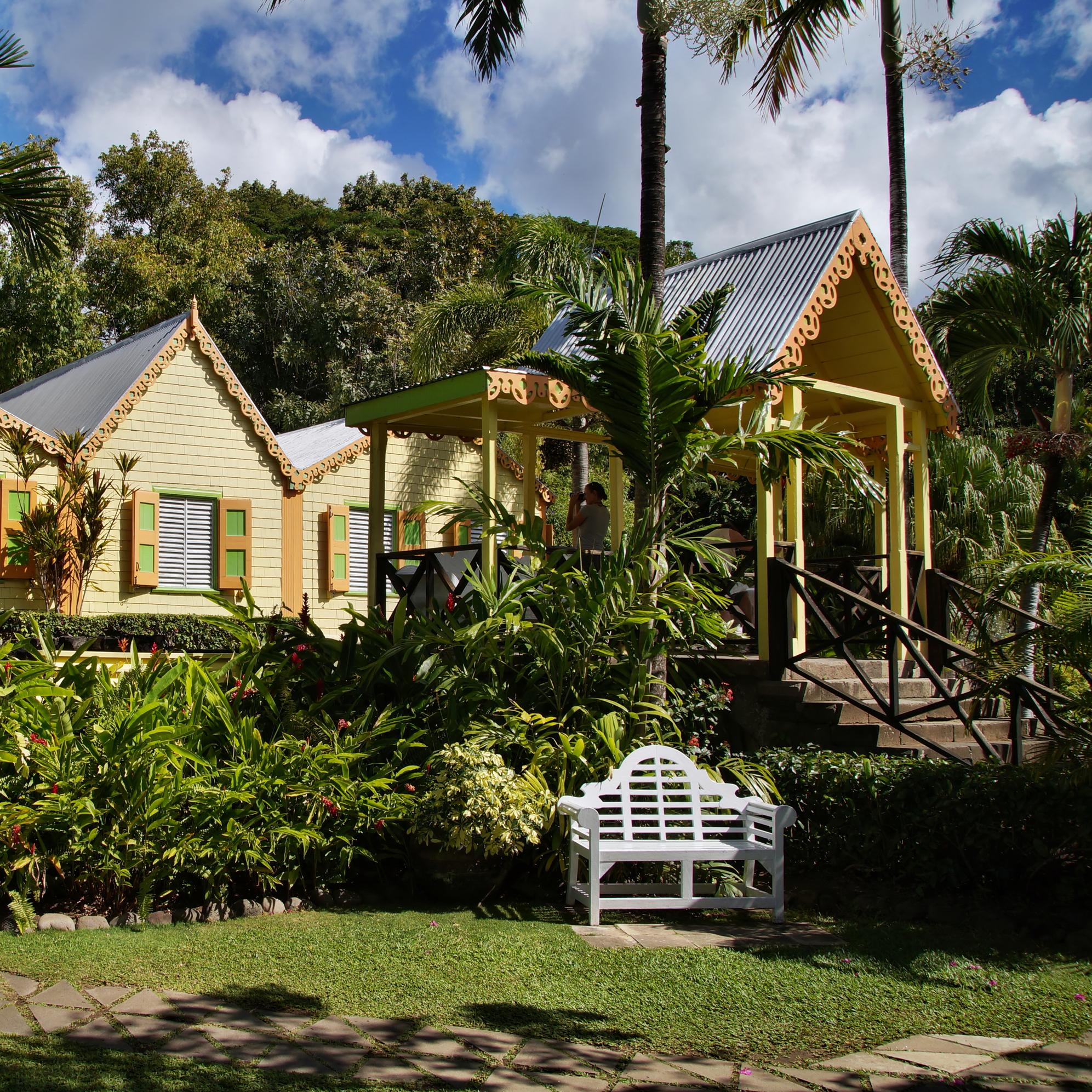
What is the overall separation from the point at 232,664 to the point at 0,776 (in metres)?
1.92

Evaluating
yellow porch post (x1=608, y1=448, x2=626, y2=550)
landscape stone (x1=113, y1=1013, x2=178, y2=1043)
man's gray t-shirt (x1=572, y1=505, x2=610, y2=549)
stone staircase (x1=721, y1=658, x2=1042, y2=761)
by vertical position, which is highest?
yellow porch post (x1=608, y1=448, x2=626, y2=550)

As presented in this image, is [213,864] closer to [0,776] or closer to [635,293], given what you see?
[0,776]

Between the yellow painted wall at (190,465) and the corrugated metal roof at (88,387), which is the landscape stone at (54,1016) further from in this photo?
the corrugated metal roof at (88,387)

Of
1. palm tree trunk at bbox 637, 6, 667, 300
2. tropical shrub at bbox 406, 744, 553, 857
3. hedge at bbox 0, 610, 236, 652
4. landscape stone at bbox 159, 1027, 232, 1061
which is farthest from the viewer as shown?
hedge at bbox 0, 610, 236, 652

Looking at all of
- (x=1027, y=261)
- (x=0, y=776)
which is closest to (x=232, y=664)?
(x=0, y=776)

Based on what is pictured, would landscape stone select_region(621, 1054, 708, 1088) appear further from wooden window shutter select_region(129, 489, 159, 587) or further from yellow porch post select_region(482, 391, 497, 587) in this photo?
wooden window shutter select_region(129, 489, 159, 587)

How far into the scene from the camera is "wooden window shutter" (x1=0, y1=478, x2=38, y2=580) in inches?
561

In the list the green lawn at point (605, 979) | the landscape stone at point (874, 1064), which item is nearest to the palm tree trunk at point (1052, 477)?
the green lawn at point (605, 979)

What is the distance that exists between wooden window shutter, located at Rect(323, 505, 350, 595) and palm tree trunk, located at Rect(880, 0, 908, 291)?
908 centimetres

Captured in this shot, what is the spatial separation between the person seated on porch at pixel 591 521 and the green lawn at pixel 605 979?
5380 mm

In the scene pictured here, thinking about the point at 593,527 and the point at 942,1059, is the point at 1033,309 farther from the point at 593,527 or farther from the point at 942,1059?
the point at 942,1059

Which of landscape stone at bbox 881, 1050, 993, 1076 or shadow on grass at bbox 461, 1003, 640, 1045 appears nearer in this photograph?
landscape stone at bbox 881, 1050, 993, 1076

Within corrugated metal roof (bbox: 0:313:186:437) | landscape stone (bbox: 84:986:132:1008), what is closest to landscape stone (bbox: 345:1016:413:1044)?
landscape stone (bbox: 84:986:132:1008)

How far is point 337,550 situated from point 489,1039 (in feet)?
44.8
